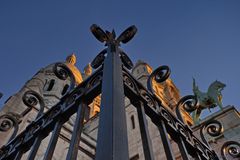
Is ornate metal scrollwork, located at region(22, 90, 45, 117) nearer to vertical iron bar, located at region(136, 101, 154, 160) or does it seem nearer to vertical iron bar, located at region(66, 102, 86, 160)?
vertical iron bar, located at region(66, 102, 86, 160)

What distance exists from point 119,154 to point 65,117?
2.86ft

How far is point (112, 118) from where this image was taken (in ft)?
4.60

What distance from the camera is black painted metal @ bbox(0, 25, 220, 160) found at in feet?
4.46

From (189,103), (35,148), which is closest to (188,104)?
(189,103)

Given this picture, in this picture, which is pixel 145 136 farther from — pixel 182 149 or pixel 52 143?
pixel 52 143

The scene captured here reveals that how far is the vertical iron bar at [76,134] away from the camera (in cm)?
144

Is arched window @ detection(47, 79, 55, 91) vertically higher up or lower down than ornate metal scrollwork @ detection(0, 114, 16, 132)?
higher up

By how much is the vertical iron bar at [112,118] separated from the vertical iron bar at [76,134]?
0.21 m

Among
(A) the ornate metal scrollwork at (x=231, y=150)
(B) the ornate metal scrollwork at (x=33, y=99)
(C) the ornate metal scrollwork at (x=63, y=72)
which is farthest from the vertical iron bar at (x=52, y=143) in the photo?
(A) the ornate metal scrollwork at (x=231, y=150)

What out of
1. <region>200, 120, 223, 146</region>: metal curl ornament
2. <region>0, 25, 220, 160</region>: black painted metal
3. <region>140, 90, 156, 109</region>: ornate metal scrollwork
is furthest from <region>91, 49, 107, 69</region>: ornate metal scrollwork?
<region>200, 120, 223, 146</region>: metal curl ornament

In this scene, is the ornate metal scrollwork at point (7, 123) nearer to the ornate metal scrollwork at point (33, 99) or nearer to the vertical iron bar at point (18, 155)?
the ornate metal scrollwork at point (33, 99)

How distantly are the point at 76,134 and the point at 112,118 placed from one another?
12.7 inches

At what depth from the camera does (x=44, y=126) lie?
204 centimetres

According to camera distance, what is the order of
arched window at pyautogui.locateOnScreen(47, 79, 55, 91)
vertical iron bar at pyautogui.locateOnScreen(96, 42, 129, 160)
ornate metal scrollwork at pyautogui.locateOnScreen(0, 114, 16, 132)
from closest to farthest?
vertical iron bar at pyautogui.locateOnScreen(96, 42, 129, 160)
ornate metal scrollwork at pyautogui.locateOnScreen(0, 114, 16, 132)
arched window at pyautogui.locateOnScreen(47, 79, 55, 91)
